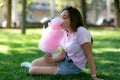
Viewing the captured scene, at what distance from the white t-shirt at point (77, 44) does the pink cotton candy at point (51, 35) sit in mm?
178

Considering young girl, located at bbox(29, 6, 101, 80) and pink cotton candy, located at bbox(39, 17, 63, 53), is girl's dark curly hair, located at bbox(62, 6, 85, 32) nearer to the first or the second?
young girl, located at bbox(29, 6, 101, 80)

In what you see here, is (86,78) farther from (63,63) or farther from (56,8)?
(56,8)

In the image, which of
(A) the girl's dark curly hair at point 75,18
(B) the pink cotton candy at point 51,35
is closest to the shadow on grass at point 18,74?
(B) the pink cotton candy at point 51,35

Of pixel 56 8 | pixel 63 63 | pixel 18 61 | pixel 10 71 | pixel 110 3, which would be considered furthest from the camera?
pixel 110 3

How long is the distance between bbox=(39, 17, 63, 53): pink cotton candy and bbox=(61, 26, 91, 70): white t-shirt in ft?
0.59

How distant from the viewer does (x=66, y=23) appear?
5.70 m

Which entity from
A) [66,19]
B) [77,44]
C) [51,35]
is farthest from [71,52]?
[66,19]

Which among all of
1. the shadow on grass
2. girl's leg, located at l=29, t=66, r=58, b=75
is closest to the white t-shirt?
the shadow on grass

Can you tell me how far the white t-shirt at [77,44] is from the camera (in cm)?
564

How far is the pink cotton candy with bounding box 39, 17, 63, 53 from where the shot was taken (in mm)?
5691

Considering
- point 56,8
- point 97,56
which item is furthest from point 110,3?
point 97,56

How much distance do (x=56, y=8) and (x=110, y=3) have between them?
42.9 feet

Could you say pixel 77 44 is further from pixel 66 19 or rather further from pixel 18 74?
pixel 18 74

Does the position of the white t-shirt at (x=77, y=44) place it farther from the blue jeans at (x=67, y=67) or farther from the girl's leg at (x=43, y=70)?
the girl's leg at (x=43, y=70)
